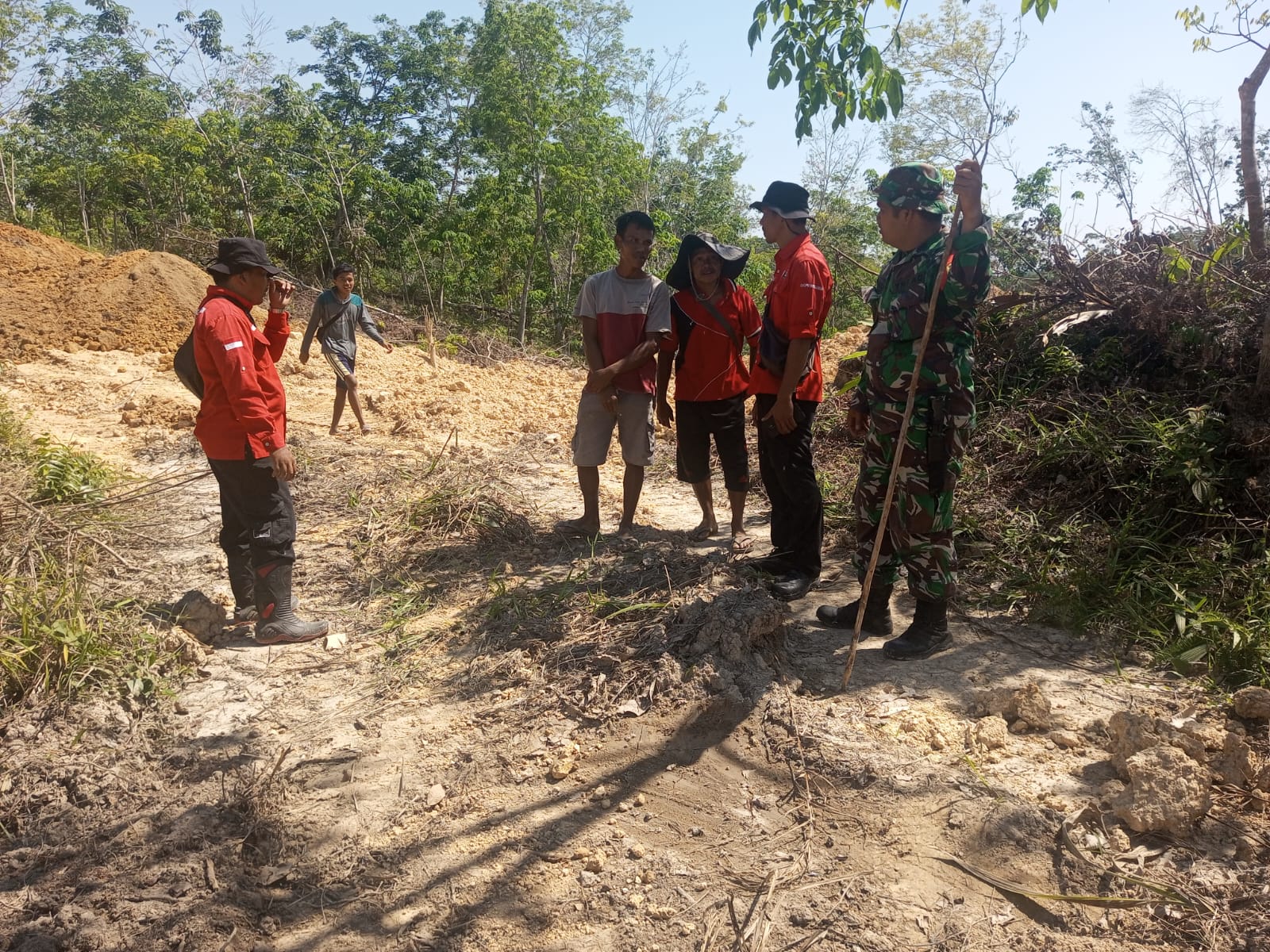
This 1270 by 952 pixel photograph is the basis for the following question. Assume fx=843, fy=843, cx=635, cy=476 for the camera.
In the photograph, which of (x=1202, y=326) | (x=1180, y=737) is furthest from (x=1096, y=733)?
(x=1202, y=326)

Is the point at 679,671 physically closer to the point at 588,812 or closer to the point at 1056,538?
the point at 588,812

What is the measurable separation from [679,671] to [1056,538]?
2.41 m

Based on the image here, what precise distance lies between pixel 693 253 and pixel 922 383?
5.10 ft

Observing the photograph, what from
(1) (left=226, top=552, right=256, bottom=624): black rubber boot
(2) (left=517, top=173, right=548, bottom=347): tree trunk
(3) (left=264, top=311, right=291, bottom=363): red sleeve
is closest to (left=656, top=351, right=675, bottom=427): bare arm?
(3) (left=264, top=311, right=291, bottom=363): red sleeve

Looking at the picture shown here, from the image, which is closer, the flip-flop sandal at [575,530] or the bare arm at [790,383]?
the bare arm at [790,383]

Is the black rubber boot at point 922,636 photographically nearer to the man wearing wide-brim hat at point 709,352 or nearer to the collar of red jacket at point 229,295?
the man wearing wide-brim hat at point 709,352

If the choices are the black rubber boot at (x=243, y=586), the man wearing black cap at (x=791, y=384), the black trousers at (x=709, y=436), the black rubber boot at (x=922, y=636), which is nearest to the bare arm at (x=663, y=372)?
the black trousers at (x=709, y=436)

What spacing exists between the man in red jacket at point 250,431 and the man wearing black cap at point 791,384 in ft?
7.02

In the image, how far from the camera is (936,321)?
10.7ft

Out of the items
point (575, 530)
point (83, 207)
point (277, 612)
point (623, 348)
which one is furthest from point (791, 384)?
point (83, 207)

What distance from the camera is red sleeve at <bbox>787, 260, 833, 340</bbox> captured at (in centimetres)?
368

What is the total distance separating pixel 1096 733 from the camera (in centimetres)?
288

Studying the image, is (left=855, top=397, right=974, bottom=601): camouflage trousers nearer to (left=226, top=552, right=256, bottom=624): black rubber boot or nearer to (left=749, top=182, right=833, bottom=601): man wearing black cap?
(left=749, top=182, right=833, bottom=601): man wearing black cap

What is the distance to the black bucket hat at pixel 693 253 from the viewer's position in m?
4.32
